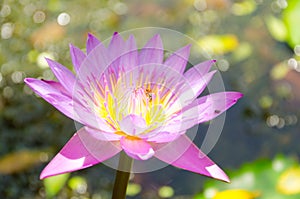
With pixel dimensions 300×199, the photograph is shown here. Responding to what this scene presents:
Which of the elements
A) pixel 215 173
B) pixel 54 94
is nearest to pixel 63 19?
pixel 54 94

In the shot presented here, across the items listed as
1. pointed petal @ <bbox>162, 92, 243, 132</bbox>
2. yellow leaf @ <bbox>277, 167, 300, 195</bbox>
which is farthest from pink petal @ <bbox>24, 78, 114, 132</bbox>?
yellow leaf @ <bbox>277, 167, 300, 195</bbox>

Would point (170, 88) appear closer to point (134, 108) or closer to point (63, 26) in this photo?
point (134, 108)

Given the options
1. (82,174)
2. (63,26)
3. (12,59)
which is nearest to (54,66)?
(82,174)

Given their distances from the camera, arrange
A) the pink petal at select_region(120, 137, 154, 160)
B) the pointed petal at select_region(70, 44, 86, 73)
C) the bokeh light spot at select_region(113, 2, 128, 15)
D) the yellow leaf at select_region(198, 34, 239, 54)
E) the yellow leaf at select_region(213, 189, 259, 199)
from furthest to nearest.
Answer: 1. the bokeh light spot at select_region(113, 2, 128, 15)
2. the yellow leaf at select_region(198, 34, 239, 54)
3. the yellow leaf at select_region(213, 189, 259, 199)
4. the pointed petal at select_region(70, 44, 86, 73)
5. the pink petal at select_region(120, 137, 154, 160)

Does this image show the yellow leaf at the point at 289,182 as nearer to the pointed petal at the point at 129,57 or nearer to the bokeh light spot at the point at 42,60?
the pointed petal at the point at 129,57

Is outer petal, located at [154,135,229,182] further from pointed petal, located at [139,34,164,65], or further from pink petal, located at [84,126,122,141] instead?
pointed petal, located at [139,34,164,65]

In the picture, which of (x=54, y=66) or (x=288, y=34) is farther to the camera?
(x=288, y=34)
